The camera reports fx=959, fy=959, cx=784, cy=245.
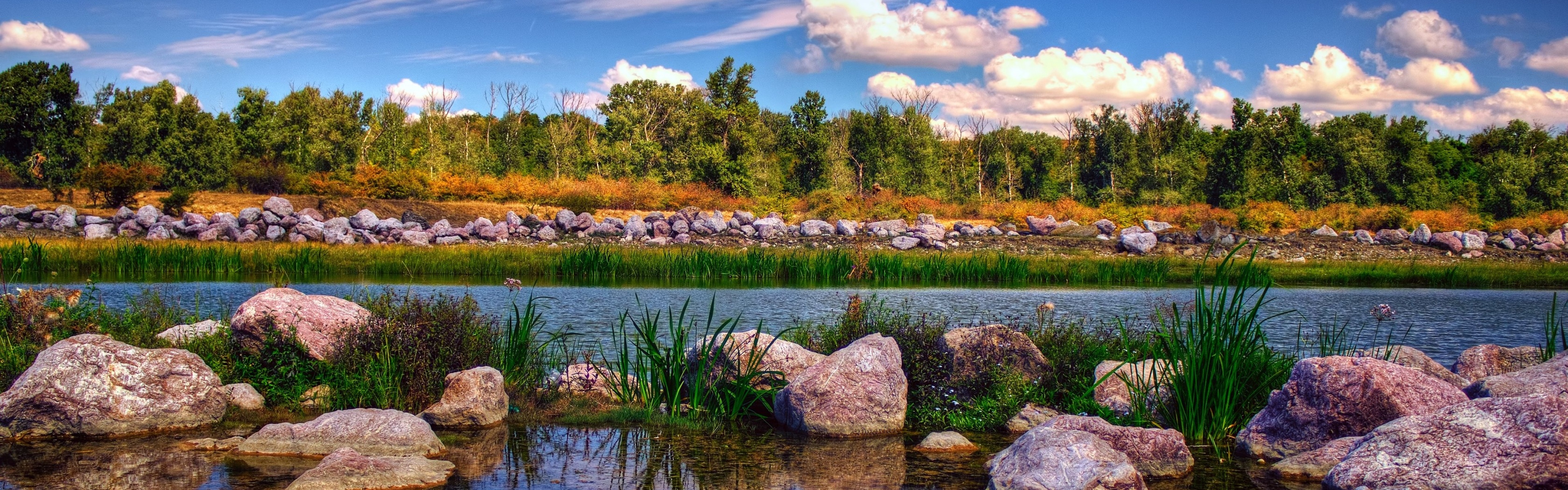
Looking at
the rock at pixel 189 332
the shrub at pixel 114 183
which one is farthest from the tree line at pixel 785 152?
the rock at pixel 189 332

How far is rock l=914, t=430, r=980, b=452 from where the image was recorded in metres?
6.93

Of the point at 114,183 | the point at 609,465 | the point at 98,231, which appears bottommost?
the point at 609,465

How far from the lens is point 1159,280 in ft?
81.1

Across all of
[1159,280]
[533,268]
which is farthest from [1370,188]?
[533,268]

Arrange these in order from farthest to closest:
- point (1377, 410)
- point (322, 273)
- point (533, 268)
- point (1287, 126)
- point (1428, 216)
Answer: point (1287, 126) < point (1428, 216) < point (533, 268) < point (322, 273) < point (1377, 410)

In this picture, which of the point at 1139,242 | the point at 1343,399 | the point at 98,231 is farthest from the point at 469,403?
the point at 1139,242

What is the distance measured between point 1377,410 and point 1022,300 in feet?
39.1

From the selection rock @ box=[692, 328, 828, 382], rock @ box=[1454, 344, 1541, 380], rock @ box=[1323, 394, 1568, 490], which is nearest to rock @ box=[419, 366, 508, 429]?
rock @ box=[692, 328, 828, 382]

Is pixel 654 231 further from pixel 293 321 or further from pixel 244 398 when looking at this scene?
pixel 244 398

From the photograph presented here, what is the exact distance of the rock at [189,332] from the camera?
28.3 feet

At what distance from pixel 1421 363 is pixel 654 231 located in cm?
3097

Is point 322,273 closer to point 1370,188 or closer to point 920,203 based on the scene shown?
point 920,203

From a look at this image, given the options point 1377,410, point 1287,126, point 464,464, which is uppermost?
point 1287,126

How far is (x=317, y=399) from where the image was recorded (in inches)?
308
